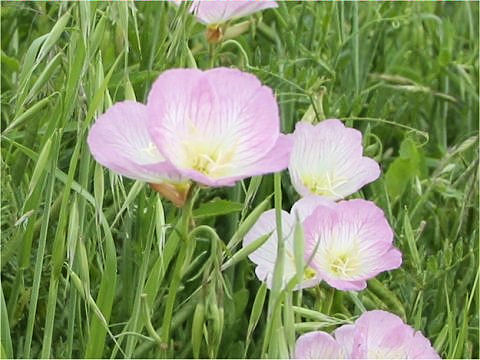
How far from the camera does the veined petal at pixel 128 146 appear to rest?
1.98ft

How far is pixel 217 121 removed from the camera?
2.11 feet

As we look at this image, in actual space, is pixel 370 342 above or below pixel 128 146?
below

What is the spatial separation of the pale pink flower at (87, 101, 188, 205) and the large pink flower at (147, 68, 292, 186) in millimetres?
15

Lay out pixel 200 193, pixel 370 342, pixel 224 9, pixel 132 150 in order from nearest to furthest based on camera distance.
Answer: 1. pixel 132 150
2. pixel 370 342
3. pixel 224 9
4. pixel 200 193

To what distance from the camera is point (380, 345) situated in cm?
73

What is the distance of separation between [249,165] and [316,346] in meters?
0.15

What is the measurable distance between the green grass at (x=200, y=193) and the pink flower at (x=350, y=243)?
32 millimetres

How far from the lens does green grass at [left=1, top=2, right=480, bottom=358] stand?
2.33 feet

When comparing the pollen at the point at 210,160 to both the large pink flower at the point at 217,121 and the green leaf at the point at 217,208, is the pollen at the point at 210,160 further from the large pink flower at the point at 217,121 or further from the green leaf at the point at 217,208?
the green leaf at the point at 217,208

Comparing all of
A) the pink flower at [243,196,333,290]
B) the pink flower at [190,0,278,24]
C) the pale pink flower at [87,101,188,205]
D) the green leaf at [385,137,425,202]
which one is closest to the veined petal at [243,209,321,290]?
the pink flower at [243,196,333,290]

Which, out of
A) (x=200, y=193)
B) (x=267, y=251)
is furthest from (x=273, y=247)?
(x=200, y=193)

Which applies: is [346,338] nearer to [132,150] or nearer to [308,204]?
[308,204]

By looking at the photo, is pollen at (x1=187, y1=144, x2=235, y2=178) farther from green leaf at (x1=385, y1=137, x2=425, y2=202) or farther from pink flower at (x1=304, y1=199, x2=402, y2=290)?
green leaf at (x1=385, y1=137, x2=425, y2=202)

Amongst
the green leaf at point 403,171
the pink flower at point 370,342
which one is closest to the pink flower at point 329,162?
the pink flower at point 370,342
